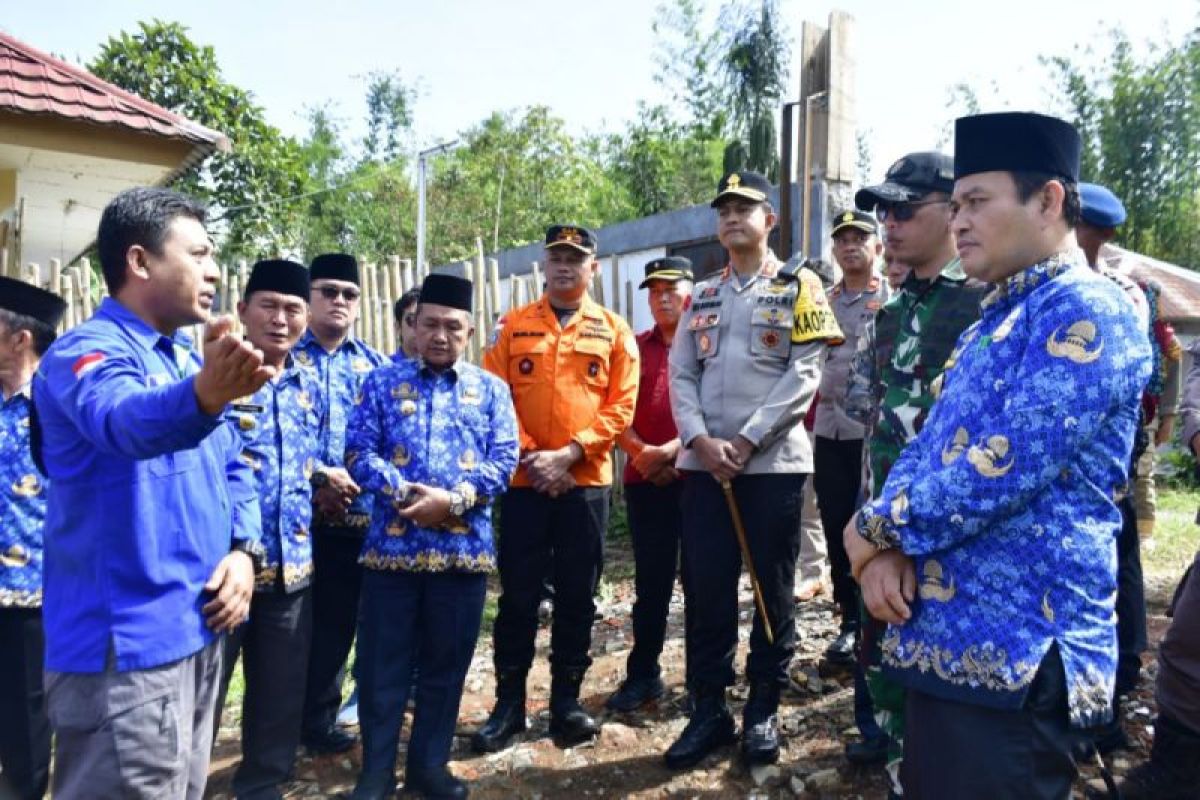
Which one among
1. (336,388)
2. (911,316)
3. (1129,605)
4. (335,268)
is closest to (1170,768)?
(1129,605)

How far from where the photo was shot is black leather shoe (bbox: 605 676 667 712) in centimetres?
423

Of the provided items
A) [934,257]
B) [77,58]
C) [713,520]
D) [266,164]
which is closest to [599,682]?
[713,520]

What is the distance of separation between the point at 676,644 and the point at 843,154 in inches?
141

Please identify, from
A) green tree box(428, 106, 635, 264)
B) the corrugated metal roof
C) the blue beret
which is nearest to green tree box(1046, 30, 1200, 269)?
the corrugated metal roof

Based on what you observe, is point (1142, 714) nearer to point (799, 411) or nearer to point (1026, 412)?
point (799, 411)

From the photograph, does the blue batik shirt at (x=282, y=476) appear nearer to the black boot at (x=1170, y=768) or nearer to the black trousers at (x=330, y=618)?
the black trousers at (x=330, y=618)

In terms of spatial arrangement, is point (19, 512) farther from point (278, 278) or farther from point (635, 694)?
point (635, 694)

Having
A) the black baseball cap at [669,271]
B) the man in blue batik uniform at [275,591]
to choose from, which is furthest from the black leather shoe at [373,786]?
the black baseball cap at [669,271]

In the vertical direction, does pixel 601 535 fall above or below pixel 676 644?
above

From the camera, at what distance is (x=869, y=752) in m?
3.43

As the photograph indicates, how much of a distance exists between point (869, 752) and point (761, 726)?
43 centimetres

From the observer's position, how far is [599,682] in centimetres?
464

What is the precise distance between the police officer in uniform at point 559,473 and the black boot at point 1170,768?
2.17 meters

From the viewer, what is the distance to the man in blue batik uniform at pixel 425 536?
3.44 m
